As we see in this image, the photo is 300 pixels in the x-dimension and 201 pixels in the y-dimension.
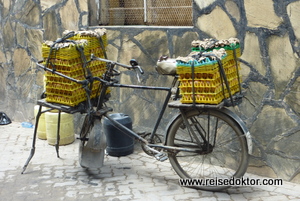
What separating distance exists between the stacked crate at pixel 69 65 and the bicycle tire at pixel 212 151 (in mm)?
1215

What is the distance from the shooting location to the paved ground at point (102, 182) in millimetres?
5113

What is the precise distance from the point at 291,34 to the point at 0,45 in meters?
5.57

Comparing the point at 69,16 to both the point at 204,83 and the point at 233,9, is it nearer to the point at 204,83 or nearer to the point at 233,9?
the point at 233,9

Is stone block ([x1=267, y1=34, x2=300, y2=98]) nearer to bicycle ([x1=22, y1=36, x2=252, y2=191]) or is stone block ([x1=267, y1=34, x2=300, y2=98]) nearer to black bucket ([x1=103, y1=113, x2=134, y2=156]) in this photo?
bicycle ([x1=22, y1=36, x2=252, y2=191])

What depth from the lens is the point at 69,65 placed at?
17.4 ft

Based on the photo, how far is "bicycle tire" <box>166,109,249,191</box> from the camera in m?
5.02

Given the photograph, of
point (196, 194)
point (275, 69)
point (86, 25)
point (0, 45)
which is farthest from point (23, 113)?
point (275, 69)

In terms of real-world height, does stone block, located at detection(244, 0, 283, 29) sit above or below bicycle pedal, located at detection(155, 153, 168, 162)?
above

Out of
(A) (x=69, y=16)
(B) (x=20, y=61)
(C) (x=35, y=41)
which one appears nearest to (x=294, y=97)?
(A) (x=69, y=16)

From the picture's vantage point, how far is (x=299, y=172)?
17.1 ft

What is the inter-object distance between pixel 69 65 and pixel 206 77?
1.63 meters

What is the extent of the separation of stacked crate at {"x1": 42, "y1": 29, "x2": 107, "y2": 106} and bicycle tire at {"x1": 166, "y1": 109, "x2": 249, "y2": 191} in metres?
1.21

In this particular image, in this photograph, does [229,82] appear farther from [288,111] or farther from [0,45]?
[0,45]

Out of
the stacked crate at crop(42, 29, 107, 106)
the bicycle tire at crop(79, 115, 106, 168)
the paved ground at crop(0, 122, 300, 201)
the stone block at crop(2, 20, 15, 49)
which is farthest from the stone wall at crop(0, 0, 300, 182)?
the stone block at crop(2, 20, 15, 49)
